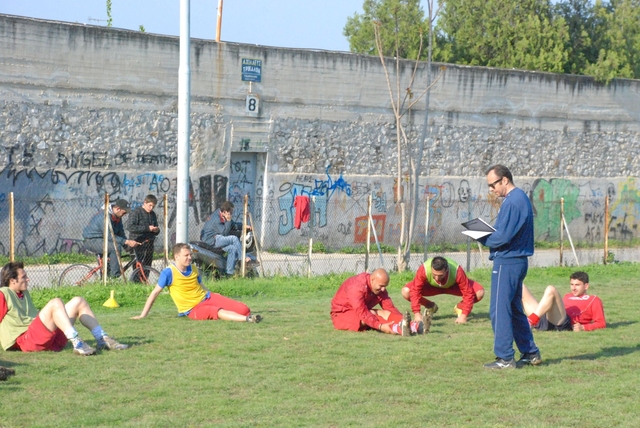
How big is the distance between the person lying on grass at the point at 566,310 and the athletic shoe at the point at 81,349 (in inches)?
210

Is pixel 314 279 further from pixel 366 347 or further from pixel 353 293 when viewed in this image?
pixel 366 347

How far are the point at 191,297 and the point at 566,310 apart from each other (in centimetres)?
501

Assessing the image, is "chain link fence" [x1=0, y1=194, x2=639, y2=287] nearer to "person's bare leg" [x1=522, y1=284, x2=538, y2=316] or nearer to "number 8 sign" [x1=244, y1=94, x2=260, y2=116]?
"number 8 sign" [x1=244, y1=94, x2=260, y2=116]

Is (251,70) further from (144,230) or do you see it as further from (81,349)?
(81,349)

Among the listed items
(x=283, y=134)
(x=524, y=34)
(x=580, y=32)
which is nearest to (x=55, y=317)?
(x=283, y=134)

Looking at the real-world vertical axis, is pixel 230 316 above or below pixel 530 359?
below

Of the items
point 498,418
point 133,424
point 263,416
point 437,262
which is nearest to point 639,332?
point 437,262

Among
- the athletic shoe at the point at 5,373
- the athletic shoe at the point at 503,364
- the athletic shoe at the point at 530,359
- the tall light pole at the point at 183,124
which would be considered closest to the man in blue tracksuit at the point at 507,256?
the athletic shoe at the point at 503,364

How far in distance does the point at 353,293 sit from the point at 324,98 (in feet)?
47.2

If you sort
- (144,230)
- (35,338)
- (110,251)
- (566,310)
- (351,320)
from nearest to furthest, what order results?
(35,338) < (351,320) < (566,310) < (110,251) < (144,230)

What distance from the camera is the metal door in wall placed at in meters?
23.8

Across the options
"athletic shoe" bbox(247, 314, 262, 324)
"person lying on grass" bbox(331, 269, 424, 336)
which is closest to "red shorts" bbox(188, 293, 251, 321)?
"athletic shoe" bbox(247, 314, 262, 324)

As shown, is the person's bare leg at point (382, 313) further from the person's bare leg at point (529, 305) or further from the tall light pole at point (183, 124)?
the tall light pole at point (183, 124)

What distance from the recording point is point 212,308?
39.5ft
